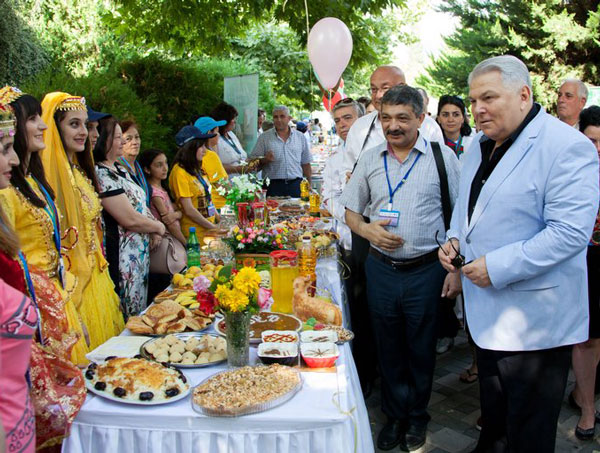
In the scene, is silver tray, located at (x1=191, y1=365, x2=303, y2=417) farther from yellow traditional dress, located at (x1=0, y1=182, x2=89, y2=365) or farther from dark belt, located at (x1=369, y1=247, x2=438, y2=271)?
dark belt, located at (x1=369, y1=247, x2=438, y2=271)

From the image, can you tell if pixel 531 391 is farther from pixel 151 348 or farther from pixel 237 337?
pixel 151 348

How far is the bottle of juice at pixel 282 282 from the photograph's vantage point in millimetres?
2545

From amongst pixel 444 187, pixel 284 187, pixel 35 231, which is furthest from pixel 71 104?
pixel 284 187

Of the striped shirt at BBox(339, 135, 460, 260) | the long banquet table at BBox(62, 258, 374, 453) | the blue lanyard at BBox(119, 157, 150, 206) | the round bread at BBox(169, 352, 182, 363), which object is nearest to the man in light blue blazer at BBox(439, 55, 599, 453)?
the striped shirt at BBox(339, 135, 460, 260)

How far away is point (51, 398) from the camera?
5.20 ft

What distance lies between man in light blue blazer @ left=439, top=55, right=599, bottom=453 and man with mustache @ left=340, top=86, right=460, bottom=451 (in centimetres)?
57

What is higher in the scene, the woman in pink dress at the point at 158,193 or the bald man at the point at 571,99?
the bald man at the point at 571,99

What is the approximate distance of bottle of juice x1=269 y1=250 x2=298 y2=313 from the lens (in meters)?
2.54

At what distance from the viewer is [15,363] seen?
1.24 m

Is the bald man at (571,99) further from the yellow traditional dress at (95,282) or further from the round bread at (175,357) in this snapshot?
the round bread at (175,357)

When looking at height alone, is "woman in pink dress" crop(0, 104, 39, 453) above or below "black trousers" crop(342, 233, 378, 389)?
above

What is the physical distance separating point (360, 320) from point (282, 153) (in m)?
4.12

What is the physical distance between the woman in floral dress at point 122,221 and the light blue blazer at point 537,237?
209 centimetres

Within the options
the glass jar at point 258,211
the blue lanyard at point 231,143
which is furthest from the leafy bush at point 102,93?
the glass jar at point 258,211
